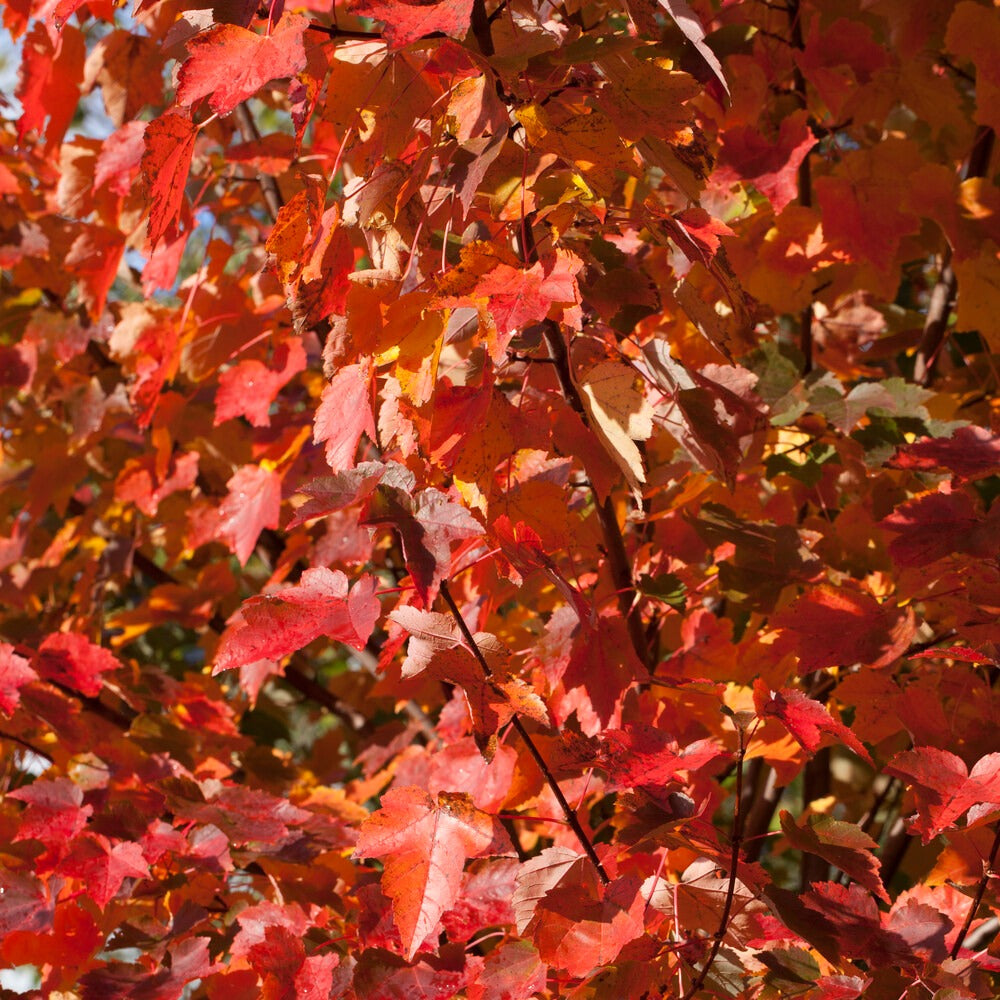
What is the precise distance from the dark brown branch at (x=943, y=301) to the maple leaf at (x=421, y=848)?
1027 millimetres

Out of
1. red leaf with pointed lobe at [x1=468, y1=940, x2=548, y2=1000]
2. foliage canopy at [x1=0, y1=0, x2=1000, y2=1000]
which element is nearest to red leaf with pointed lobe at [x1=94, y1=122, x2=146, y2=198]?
foliage canopy at [x1=0, y1=0, x2=1000, y2=1000]

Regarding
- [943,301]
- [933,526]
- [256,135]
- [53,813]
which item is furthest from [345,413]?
[943,301]

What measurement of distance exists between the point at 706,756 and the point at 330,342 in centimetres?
42

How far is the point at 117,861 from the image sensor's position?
110 centimetres

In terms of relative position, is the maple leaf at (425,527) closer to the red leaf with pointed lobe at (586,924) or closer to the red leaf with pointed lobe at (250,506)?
the red leaf with pointed lobe at (586,924)

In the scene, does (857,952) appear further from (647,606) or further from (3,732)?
(3,732)

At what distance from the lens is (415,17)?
2.09ft

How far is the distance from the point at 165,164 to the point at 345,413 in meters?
0.22

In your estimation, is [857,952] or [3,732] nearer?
[857,952]

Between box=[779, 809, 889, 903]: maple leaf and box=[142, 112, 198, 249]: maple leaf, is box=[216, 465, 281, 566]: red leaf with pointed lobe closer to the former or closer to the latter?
box=[142, 112, 198, 249]: maple leaf

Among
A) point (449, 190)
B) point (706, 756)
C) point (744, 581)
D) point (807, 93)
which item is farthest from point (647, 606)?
point (807, 93)

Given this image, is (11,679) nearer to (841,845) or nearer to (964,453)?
(841,845)

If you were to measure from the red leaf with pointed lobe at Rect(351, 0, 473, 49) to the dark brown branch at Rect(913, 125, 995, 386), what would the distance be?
1.11 metres

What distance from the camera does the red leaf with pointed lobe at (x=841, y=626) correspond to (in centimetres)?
98
